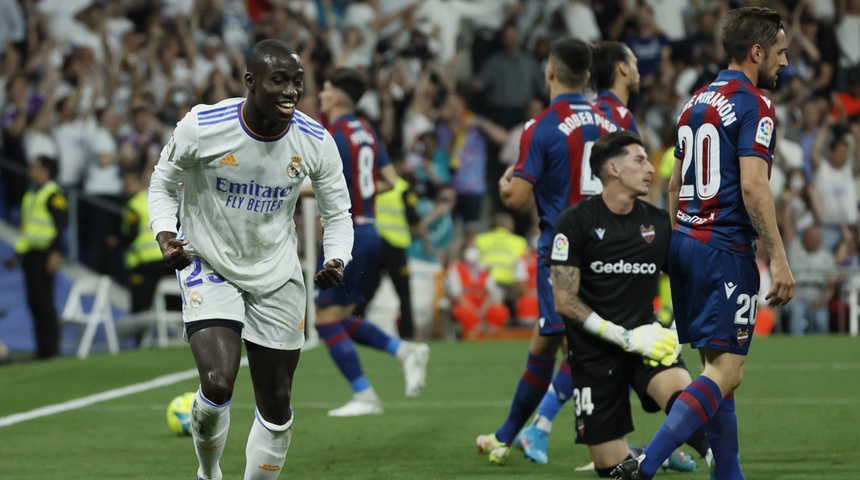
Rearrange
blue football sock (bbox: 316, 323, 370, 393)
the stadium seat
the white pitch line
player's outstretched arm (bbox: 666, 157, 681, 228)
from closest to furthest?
1. player's outstretched arm (bbox: 666, 157, 681, 228)
2. blue football sock (bbox: 316, 323, 370, 393)
3. the white pitch line
4. the stadium seat

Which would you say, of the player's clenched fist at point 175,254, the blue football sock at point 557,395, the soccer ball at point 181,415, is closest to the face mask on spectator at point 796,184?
the blue football sock at point 557,395

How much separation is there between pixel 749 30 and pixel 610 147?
3.45 feet

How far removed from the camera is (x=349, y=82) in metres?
10.6

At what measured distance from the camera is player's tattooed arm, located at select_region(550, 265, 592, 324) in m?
6.91

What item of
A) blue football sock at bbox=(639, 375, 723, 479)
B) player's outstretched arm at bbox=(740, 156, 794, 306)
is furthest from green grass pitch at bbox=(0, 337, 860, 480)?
player's outstretched arm at bbox=(740, 156, 794, 306)

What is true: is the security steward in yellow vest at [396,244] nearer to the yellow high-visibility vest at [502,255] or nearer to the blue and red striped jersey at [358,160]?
the yellow high-visibility vest at [502,255]

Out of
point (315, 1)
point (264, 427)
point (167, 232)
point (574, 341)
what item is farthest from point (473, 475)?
point (315, 1)

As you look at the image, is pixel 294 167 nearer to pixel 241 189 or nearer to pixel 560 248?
pixel 241 189

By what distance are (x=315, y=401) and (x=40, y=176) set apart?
21.8 feet

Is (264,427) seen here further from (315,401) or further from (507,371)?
(507,371)

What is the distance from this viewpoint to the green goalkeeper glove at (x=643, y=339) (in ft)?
22.4

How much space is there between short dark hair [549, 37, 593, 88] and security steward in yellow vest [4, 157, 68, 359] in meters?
10.0

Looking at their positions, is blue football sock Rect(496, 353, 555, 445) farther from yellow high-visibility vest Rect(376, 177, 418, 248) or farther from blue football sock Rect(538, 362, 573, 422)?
yellow high-visibility vest Rect(376, 177, 418, 248)

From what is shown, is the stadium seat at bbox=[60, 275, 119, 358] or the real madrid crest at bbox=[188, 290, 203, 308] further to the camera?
the stadium seat at bbox=[60, 275, 119, 358]
